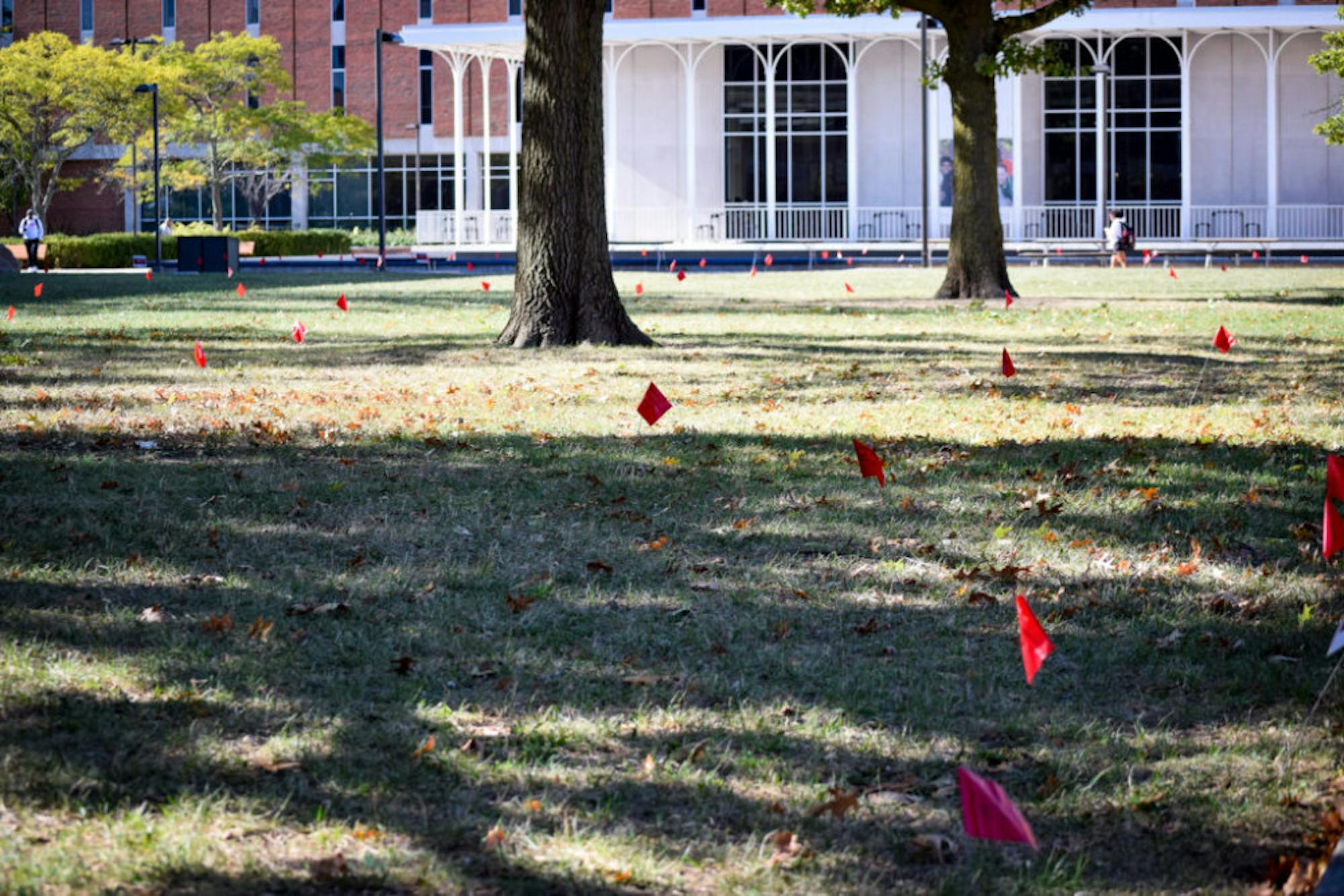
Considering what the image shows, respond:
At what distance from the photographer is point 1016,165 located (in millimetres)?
47000

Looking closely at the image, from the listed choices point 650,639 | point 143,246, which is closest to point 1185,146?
point 143,246

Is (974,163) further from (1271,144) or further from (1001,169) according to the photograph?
(1271,144)

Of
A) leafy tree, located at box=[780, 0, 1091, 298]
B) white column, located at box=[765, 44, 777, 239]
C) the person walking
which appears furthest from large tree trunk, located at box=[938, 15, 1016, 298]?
the person walking

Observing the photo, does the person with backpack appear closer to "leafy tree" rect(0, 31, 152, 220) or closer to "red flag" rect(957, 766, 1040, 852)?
"leafy tree" rect(0, 31, 152, 220)

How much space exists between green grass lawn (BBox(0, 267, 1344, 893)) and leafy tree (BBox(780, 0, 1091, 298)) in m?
12.8

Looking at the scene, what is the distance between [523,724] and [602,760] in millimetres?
334

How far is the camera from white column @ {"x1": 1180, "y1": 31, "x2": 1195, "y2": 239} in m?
46.8

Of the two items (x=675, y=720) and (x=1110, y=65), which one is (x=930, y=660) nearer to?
(x=675, y=720)

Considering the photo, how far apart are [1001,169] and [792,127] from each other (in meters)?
7.04

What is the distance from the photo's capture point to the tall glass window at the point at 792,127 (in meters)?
50.9

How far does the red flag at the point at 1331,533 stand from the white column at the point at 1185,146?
1699 inches

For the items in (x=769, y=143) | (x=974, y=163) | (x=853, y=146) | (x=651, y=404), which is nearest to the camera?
(x=651, y=404)

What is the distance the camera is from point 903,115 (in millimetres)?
49844

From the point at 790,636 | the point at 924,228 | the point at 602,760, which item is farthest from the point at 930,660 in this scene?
the point at 924,228
